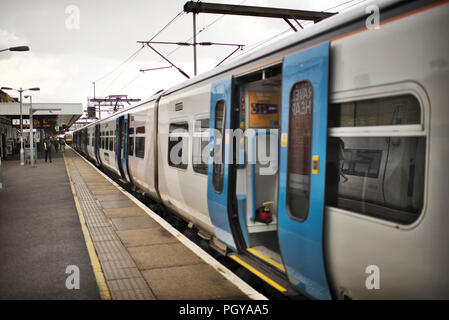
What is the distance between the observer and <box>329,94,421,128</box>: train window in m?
2.73

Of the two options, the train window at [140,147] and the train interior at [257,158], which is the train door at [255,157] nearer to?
the train interior at [257,158]

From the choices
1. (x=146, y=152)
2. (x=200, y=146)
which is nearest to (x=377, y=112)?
(x=200, y=146)

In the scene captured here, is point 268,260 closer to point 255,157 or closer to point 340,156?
point 255,157

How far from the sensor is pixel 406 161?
9.54 feet

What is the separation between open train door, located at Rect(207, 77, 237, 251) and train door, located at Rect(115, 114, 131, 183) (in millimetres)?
7650

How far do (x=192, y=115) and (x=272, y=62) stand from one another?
2.63 meters

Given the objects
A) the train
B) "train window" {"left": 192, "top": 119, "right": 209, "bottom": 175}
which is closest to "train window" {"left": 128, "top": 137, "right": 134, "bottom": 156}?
"train window" {"left": 192, "top": 119, "right": 209, "bottom": 175}

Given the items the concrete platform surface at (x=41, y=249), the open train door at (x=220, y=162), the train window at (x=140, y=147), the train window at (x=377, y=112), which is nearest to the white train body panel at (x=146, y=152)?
the train window at (x=140, y=147)

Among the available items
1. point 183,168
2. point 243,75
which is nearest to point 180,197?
point 183,168

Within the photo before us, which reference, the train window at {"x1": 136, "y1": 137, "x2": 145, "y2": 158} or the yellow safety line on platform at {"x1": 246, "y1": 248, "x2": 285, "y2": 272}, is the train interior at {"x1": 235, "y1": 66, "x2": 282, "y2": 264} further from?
the train window at {"x1": 136, "y1": 137, "x2": 145, "y2": 158}

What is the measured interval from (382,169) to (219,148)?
90.4 inches
